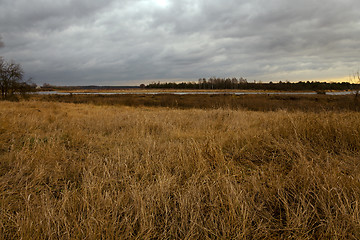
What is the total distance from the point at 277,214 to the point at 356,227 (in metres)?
0.69

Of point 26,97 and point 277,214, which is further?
point 26,97

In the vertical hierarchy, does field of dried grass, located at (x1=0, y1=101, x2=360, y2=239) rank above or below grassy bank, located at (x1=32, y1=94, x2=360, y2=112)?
below

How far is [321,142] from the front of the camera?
4148 mm

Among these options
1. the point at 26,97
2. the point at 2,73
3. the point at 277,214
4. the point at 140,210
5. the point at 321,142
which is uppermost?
the point at 2,73

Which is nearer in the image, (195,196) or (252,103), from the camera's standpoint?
(195,196)

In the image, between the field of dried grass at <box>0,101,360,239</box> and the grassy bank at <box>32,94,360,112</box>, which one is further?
the grassy bank at <box>32,94,360,112</box>

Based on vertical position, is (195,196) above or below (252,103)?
below

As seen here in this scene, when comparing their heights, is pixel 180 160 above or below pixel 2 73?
below

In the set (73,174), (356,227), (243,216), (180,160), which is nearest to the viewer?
(356,227)

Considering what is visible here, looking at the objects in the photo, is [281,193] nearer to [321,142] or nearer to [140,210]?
[140,210]

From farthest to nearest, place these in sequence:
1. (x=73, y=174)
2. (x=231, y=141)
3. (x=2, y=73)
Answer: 1. (x=2, y=73)
2. (x=231, y=141)
3. (x=73, y=174)

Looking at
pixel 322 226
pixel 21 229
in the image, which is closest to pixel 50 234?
pixel 21 229

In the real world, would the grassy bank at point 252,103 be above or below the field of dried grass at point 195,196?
above

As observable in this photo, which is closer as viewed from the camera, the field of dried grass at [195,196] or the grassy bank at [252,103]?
the field of dried grass at [195,196]
